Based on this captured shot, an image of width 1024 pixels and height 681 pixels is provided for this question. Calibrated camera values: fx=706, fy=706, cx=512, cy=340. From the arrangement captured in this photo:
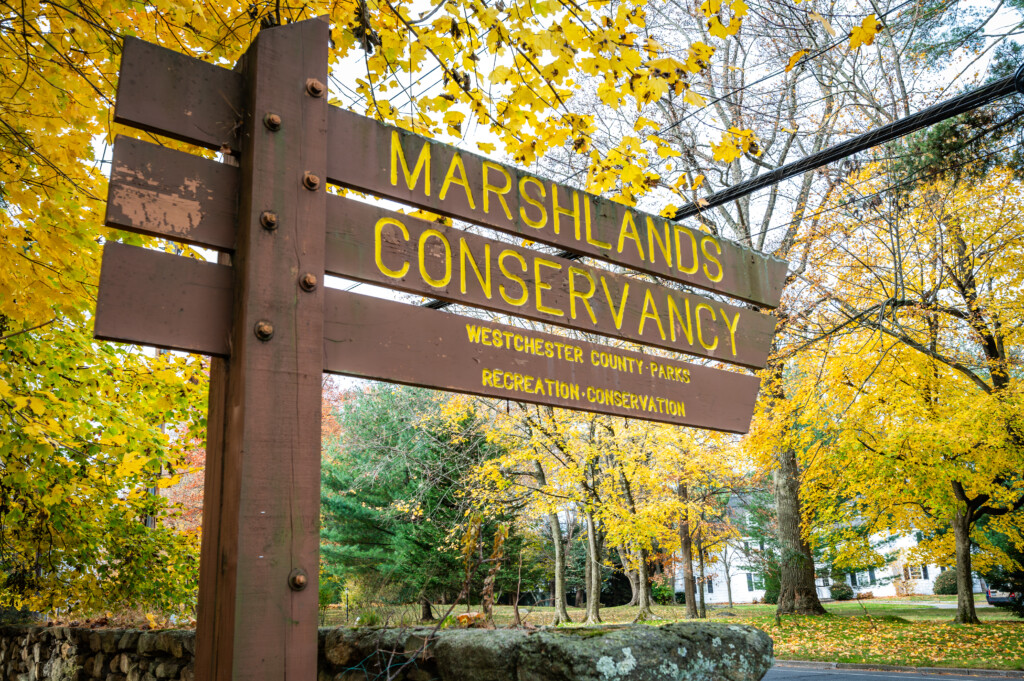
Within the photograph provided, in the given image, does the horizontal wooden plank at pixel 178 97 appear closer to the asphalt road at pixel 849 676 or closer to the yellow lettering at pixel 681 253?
the yellow lettering at pixel 681 253

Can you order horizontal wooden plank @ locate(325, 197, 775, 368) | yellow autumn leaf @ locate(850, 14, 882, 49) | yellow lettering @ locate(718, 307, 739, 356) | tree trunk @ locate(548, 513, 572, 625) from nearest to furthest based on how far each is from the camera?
horizontal wooden plank @ locate(325, 197, 775, 368)
yellow lettering @ locate(718, 307, 739, 356)
yellow autumn leaf @ locate(850, 14, 882, 49)
tree trunk @ locate(548, 513, 572, 625)

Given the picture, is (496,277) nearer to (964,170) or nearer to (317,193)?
(317,193)

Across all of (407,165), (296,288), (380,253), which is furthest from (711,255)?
(296,288)

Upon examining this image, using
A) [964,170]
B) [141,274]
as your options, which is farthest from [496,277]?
[964,170]

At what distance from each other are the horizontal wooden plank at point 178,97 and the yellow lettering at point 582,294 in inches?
53.2

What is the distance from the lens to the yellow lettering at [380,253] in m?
2.42

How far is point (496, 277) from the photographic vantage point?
106 inches

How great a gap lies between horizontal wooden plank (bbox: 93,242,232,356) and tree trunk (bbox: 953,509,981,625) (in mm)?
17046

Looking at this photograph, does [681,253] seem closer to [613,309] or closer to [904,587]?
[613,309]

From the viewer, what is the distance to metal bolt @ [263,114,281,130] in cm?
224

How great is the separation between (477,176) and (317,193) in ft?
2.30

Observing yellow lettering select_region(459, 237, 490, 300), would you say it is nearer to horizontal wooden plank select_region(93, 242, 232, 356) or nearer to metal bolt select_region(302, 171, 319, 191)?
metal bolt select_region(302, 171, 319, 191)

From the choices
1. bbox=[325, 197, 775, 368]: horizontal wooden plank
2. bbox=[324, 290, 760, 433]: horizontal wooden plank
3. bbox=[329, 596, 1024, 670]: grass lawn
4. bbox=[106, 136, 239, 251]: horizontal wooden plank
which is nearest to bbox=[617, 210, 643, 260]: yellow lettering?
bbox=[325, 197, 775, 368]: horizontal wooden plank

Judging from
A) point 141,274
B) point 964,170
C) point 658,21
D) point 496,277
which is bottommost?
point 141,274
